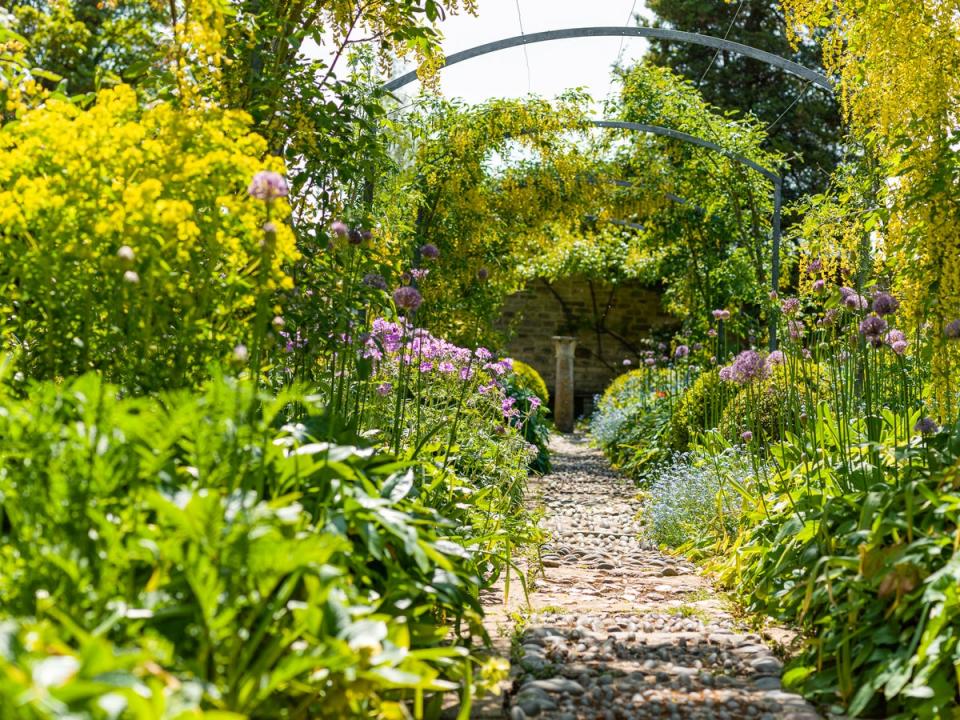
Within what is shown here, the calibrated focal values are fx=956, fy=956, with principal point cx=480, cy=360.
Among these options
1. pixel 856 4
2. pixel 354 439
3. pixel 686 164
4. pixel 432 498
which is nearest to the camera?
pixel 354 439

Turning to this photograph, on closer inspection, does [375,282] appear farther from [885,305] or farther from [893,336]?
[893,336]

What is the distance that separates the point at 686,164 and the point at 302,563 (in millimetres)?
8534

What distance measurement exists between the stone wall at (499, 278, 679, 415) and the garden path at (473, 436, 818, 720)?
456 inches

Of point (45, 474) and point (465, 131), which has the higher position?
point (465, 131)

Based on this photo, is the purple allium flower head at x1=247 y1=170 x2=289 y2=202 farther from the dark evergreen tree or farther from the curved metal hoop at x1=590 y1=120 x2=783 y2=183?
the dark evergreen tree

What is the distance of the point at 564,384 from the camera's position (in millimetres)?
14289

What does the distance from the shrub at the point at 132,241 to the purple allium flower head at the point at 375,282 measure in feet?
4.20

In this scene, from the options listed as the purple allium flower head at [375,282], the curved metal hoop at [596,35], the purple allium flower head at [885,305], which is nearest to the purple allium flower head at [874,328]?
the purple allium flower head at [885,305]

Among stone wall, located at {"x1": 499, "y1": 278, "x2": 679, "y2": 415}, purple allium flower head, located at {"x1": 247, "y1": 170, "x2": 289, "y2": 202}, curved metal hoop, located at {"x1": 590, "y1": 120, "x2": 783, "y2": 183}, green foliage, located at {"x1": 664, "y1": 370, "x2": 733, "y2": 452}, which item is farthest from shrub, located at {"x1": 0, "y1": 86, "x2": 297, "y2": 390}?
stone wall, located at {"x1": 499, "y1": 278, "x2": 679, "y2": 415}

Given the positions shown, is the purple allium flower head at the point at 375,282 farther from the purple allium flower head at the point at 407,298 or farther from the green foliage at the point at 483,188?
the green foliage at the point at 483,188

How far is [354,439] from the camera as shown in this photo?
10.1 feet

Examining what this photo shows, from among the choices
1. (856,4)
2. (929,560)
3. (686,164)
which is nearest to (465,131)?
(686,164)

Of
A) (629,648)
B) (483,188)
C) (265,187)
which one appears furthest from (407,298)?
(483,188)

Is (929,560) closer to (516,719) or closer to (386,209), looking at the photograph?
(516,719)
